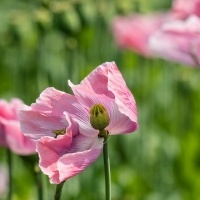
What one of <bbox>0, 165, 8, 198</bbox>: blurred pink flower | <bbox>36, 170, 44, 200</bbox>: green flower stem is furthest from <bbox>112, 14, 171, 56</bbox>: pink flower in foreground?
<bbox>36, 170, 44, 200</bbox>: green flower stem

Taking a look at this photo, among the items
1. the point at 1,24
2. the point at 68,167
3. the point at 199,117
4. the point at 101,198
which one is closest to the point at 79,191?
the point at 101,198

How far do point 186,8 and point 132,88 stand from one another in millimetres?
975

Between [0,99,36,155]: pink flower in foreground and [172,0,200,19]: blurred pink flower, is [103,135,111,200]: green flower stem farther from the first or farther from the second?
[172,0,200,19]: blurred pink flower

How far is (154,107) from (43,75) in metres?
0.41

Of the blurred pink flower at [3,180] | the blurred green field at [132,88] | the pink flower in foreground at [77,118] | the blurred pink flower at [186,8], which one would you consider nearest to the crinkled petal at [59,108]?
the pink flower in foreground at [77,118]

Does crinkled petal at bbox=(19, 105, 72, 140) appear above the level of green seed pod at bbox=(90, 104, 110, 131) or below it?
below

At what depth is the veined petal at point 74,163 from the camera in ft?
2.25

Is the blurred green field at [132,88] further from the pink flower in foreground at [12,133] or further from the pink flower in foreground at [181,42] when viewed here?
the pink flower in foreground at [12,133]

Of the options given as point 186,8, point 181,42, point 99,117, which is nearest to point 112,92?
point 99,117

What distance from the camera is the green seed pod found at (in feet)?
2.33

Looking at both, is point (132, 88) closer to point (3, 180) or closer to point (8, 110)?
point (3, 180)

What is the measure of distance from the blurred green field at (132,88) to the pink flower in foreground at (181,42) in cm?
48

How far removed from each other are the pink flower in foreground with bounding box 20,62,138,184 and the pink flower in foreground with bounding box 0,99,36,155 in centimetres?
15

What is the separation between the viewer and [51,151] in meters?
0.70
